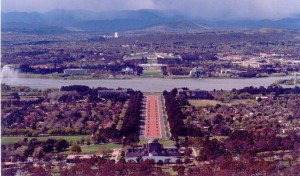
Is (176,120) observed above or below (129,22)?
below

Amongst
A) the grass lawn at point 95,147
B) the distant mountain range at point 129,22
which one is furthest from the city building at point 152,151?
the distant mountain range at point 129,22

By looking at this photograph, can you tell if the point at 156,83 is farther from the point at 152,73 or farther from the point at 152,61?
the point at 152,61

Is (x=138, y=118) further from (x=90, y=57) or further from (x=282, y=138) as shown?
(x=90, y=57)

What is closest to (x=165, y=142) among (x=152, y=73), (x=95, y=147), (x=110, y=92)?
(x=95, y=147)

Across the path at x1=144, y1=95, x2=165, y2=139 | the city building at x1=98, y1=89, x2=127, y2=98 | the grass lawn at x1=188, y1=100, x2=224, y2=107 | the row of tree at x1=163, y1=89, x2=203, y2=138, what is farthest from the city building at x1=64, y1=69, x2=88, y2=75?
the grass lawn at x1=188, y1=100, x2=224, y2=107

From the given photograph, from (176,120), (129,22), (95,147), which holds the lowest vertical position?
(95,147)
